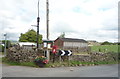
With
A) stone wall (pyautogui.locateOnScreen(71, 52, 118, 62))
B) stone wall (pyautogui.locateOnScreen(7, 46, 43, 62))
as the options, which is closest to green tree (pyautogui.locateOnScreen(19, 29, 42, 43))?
stone wall (pyautogui.locateOnScreen(71, 52, 118, 62))

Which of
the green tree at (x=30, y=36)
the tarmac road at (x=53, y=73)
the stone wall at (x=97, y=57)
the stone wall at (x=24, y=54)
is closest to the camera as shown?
the tarmac road at (x=53, y=73)

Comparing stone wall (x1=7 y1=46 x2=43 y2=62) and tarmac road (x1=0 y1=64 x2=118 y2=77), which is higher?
stone wall (x1=7 y1=46 x2=43 y2=62)

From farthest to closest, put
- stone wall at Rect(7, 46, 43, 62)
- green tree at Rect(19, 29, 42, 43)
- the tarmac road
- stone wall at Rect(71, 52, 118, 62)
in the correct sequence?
green tree at Rect(19, 29, 42, 43)
stone wall at Rect(71, 52, 118, 62)
stone wall at Rect(7, 46, 43, 62)
the tarmac road

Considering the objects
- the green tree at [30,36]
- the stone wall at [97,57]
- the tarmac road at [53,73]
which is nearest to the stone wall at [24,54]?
the tarmac road at [53,73]

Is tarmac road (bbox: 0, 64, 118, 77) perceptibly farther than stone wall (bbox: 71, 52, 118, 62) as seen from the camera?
No

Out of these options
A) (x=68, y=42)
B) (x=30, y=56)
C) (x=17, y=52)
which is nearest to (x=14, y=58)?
(x=17, y=52)

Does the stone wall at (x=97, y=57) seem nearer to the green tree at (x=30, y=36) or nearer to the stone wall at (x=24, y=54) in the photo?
the stone wall at (x=24, y=54)

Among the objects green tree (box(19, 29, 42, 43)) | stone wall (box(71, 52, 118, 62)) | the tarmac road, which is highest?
green tree (box(19, 29, 42, 43))

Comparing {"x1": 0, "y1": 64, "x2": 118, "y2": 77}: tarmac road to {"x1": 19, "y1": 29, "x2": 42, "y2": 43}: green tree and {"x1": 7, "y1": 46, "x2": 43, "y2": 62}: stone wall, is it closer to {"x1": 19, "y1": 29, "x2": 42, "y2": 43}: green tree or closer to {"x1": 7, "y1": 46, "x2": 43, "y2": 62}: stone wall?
{"x1": 7, "y1": 46, "x2": 43, "y2": 62}: stone wall

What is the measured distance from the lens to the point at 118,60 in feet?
68.3

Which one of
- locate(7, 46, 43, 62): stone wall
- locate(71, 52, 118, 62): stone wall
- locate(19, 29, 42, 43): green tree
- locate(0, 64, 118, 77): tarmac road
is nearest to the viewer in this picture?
locate(0, 64, 118, 77): tarmac road

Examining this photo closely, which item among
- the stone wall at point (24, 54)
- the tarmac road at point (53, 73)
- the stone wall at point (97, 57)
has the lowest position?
the tarmac road at point (53, 73)

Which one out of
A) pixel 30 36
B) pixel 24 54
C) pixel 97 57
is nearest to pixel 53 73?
pixel 24 54

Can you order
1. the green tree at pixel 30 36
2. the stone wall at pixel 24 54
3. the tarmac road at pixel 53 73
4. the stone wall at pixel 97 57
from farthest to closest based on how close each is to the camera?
the green tree at pixel 30 36
the stone wall at pixel 97 57
the stone wall at pixel 24 54
the tarmac road at pixel 53 73
